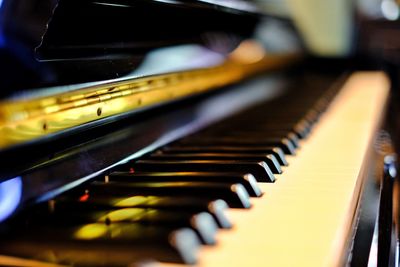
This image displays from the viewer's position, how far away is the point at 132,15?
1313 mm

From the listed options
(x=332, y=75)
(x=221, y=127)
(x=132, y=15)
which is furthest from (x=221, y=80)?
(x=332, y=75)

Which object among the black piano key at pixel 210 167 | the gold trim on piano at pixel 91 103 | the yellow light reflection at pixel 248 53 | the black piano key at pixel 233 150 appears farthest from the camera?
the yellow light reflection at pixel 248 53

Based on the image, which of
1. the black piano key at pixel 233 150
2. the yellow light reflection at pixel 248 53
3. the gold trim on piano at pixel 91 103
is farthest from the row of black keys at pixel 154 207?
the yellow light reflection at pixel 248 53

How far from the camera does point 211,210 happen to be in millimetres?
757

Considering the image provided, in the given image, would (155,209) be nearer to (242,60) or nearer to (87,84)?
(87,84)

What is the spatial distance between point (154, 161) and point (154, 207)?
32 centimetres

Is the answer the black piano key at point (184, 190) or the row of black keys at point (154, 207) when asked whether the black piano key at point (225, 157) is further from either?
the black piano key at point (184, 190)

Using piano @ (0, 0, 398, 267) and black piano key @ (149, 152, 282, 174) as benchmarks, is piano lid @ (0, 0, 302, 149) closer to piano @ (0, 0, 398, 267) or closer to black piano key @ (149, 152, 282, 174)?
piano @ (0, 0, 398, 267)

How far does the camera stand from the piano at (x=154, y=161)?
0.67 meters

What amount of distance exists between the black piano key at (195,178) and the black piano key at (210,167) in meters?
0.05

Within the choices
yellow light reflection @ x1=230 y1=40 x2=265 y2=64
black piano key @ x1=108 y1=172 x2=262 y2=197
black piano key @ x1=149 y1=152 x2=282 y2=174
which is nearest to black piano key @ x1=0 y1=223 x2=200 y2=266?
black piano key @ x1=108 y1=172 x2=262 y2=197

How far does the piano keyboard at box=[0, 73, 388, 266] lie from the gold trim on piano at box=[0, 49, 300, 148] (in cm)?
11

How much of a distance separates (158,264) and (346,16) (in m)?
4.69

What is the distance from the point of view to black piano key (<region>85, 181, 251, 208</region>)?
85cm
